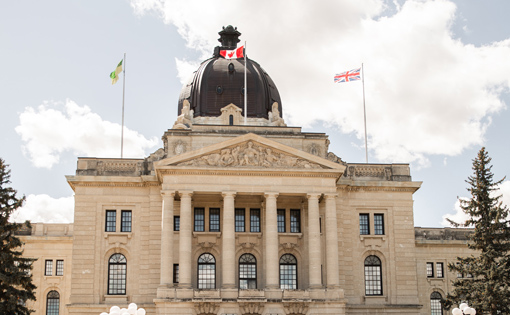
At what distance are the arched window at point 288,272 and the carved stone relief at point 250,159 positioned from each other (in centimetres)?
802

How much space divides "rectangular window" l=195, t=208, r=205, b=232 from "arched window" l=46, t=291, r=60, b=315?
57.4 feet

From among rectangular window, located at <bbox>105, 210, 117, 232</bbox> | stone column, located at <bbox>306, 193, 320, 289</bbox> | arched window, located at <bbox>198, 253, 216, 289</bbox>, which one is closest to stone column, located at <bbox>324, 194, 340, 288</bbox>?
stone column, located at <bbox>306, 193, 320, 289</bbox>

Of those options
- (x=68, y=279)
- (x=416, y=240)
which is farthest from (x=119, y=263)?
(x=416, y=240)

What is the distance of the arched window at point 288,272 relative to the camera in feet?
202

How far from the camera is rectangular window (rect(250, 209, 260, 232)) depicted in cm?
6228

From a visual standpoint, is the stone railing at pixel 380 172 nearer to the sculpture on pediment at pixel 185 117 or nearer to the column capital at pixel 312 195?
the column capital at pixel 312 195

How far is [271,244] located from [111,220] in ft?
44.4

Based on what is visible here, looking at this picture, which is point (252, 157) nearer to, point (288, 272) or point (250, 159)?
point (250, 159)

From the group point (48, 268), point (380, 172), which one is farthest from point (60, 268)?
point (380, 172)

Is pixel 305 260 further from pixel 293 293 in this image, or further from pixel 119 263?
pixel 119 263

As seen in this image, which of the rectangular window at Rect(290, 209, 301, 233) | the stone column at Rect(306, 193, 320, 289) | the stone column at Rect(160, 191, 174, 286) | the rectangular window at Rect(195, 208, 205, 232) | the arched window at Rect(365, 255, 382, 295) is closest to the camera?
the stone column at Rect(160, 191, 174, 286)

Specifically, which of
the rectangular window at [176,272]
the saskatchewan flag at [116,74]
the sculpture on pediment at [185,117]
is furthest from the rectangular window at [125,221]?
the saskatchewan flag at [116,74]

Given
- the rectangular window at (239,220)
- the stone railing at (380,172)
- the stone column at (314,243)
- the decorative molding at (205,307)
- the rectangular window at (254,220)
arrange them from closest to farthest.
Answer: the decorative molding at (205,307) < the stone column at (314,243) < the rectangular window at (239,220) < the rectangular window at (254,220) < the stone railing at (380,172)

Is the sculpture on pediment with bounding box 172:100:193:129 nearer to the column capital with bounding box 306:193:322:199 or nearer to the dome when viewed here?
the dome
